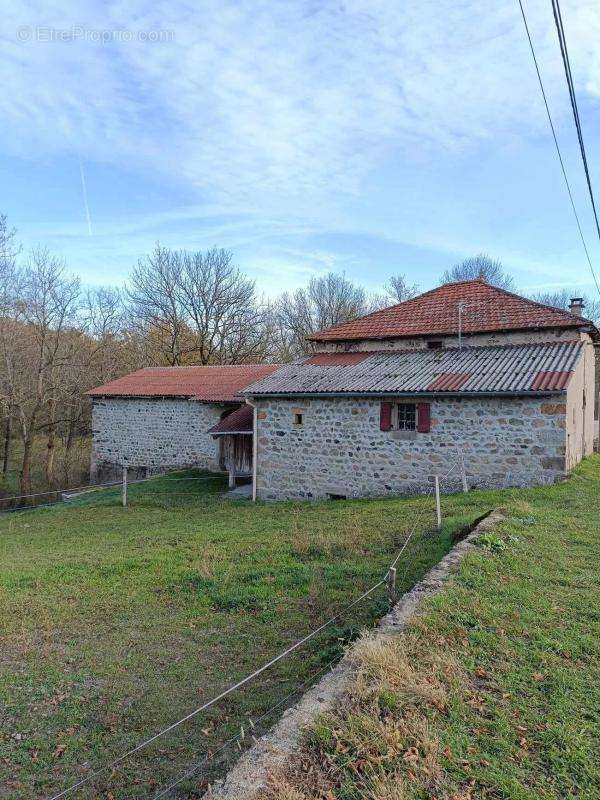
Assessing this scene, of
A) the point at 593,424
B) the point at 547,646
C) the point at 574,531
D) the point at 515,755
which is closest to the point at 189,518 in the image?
the point at 574,531

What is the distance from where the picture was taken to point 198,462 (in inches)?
793

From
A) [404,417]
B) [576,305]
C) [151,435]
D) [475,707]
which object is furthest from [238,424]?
[475,707]

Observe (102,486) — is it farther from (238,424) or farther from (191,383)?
(238,424)

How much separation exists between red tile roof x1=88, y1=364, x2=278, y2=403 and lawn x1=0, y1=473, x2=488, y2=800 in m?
9.27

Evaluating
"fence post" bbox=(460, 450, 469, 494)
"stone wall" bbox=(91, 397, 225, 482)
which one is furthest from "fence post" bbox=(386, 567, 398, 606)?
"stone wall" bbox=(91, 397, 225, 482)

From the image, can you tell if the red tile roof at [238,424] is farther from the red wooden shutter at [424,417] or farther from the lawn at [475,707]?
the lawn at [475,707]

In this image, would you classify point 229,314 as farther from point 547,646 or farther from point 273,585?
point 547,646

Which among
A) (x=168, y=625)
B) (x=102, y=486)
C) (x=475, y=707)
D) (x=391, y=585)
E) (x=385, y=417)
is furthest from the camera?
(x=102, y=486)

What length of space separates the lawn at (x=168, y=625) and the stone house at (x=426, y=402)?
5.61ft

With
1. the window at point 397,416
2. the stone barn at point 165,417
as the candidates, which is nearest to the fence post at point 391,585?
the window at point 397,416

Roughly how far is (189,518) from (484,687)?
32.7ft

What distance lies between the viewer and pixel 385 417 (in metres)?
13.1

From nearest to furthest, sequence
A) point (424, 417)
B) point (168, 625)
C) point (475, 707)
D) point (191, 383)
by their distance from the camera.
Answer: point (475, 707), point (168, 625), point (424, 417), point (191, 383)

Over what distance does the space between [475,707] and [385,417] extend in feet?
32.2
